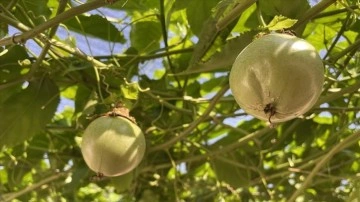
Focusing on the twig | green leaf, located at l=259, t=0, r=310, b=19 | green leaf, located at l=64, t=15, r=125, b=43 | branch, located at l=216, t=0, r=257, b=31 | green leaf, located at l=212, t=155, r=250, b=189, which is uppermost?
branch, located at l=216, t=0, r=257, b=31

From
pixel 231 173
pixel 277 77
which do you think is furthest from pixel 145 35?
pixel 277 77

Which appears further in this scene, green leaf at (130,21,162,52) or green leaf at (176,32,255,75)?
green leaf at (130,21,162,52)

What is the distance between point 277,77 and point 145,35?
2.37ft

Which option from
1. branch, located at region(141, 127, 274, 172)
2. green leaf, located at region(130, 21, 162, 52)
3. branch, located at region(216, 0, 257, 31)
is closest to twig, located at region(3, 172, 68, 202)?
branch, located at region(141, 127, 274, 172)

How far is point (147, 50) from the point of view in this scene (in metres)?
1.36

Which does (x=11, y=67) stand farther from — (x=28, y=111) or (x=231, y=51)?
(x=231, y=51)

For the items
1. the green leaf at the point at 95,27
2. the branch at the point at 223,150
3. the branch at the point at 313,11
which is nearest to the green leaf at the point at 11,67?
the green leaf at the point at 95,27

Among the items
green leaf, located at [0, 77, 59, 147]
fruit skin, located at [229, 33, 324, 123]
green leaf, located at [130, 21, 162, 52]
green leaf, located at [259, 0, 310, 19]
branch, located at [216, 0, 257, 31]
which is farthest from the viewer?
green leaf, located at [130, 21, 162, 52]

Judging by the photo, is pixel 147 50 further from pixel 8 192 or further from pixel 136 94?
pixel 8 192

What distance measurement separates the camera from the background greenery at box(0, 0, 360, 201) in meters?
1.07

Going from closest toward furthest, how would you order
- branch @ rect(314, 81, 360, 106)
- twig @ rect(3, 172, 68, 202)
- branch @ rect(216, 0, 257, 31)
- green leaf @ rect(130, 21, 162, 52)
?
1. branch @ rect(216, 0, 257, 31)
2. branch @ rect(314, 81, 360, 106)
3. green leaf @ rect(130, 21, 162, 52)
4. twig @ rect(3, 172, 68, 202)

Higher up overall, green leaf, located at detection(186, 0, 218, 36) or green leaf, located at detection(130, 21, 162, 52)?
green leaf, located at detection(186, 0, 218, 36)

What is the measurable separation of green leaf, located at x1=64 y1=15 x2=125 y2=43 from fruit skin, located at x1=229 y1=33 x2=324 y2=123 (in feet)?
1.83

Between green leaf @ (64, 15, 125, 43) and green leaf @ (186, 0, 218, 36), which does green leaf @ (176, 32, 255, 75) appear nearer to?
green leaf @ (186, 0, 218, 36)
